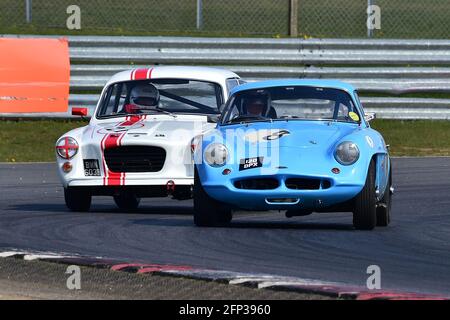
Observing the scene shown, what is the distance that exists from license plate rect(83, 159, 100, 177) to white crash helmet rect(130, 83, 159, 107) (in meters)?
1.30

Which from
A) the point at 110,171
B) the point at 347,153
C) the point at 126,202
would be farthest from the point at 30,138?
the point at 347,153

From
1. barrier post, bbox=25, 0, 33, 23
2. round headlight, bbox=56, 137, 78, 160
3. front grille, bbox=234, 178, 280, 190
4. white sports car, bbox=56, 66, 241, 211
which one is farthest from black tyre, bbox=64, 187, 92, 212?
barrier post, bbox=25, 0, 33, 23

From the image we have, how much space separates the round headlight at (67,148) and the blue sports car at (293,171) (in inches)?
73.2

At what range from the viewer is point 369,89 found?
61.5 ft

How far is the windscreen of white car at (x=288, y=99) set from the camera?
10.8 meters

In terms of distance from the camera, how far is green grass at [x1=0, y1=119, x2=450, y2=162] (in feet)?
56.7

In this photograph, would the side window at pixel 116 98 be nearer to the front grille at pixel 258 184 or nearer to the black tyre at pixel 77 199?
the black tyre at pixel 77 199

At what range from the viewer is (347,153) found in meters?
9.84

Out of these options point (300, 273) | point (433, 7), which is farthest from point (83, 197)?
point (433, 7)

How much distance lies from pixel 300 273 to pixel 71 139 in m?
4.56

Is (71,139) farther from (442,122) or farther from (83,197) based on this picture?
(442,122)

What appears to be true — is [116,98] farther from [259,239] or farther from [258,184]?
[259,239]

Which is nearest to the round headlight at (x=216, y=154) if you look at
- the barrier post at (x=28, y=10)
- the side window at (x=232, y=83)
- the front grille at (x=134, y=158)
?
the front grille at (x=134, y=158)

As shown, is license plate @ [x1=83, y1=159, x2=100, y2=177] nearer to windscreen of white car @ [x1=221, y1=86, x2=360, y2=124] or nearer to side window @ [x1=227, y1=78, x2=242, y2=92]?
windscreen of white car @ [x1=221, y1=86, x2=360, y2=124]
